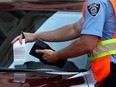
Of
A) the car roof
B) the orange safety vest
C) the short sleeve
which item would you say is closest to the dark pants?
the orange safety vest

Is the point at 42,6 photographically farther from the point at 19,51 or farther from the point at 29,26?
the point at 19,51

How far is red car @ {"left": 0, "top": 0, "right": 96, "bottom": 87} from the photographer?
348 centimetres

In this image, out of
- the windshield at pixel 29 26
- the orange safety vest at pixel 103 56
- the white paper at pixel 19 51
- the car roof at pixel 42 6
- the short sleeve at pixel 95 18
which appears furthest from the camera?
the car roof at pixel 42 6

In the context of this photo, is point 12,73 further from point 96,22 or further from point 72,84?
point 96,22

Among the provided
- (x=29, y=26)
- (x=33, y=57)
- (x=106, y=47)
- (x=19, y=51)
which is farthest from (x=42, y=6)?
(x=106, y=47)

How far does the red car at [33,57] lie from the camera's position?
3.48m

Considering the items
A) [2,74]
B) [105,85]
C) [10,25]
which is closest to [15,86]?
[2,74]

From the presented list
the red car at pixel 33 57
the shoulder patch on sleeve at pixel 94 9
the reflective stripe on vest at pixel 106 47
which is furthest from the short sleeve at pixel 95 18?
the red car at pixel 33 57

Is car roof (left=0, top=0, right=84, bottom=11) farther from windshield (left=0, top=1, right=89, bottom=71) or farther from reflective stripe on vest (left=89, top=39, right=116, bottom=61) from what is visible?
reflective stripe on vest (left=89, top=39, right=116, bottom=61)

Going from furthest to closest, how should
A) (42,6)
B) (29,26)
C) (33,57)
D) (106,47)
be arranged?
(42,6) → (29,26) → (33,57) → (106,47)

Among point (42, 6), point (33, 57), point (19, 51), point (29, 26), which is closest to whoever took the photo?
point (19, 51)

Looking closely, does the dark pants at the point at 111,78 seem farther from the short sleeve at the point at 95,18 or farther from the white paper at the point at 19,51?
the white paper at the point at 19,51

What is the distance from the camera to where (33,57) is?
3.91 metres

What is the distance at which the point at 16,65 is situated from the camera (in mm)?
3855
